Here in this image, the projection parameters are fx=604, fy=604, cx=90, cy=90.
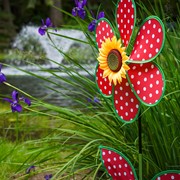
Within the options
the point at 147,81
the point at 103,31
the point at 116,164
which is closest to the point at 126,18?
the point at 103,31

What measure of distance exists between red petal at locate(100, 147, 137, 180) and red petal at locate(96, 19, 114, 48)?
0.42 metres

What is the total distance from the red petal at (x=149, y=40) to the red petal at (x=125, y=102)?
12cm

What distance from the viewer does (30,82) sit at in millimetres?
11453

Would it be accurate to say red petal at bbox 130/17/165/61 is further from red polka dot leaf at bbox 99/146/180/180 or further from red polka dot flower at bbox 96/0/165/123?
red polka dot leaf at bbox 99/146/180/180

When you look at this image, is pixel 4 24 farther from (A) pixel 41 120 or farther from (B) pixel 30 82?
(A) pixel 41 120

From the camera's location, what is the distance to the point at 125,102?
2135 millimetres

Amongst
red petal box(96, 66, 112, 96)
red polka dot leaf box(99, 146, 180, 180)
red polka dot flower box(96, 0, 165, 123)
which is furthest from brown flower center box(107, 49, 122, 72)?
red polka dot leaf box(99, 146, 180, 180)

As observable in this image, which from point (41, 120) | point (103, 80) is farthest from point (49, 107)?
point (41, 120)

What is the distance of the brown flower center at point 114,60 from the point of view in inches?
81.3

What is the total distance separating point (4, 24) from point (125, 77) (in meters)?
23.0

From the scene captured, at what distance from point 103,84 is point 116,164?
1.00ft

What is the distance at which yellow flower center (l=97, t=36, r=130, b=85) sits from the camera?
2.05 metres

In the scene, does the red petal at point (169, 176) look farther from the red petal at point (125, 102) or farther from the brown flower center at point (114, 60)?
the brown flower center at point (114, 60)

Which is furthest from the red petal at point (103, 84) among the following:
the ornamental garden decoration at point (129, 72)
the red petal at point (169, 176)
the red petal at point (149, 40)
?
the red petal at point (169, 176)
